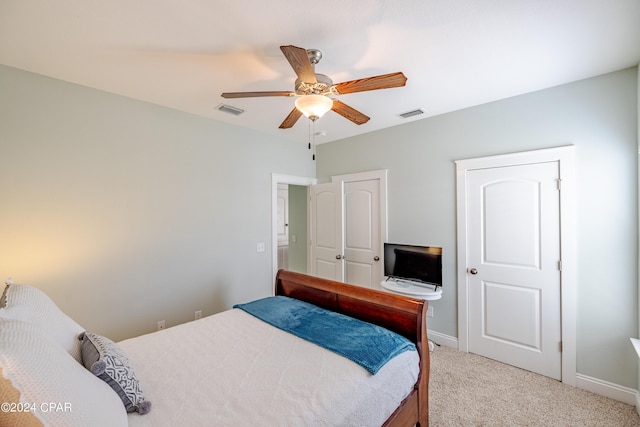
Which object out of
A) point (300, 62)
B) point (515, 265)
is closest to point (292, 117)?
point (300, 62)

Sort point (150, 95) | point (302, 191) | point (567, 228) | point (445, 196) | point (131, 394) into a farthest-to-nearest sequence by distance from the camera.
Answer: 1. point (302, 191)
2. point (445, 196)
3. point (150, 95)
4. point (567, 228)
5. point (131, 394)

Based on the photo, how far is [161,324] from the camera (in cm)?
280

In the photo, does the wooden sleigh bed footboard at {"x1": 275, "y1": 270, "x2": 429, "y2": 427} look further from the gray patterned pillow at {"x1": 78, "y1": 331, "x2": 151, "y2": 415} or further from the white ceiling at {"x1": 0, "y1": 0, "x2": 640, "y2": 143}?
the white ceiling at {"x1": 0, "y1": 0, "x2": 640, "y2": 143}

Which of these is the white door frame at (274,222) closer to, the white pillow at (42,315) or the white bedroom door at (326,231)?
the white bedroom door at (326,231)

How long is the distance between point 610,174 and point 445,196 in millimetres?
1302

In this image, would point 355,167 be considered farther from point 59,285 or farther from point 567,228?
point 59,285

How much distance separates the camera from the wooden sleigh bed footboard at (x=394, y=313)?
1.74m

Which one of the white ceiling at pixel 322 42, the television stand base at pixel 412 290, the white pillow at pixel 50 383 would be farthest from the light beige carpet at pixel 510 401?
the white ceiling at pixel 322 42

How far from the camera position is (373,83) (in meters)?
1.70

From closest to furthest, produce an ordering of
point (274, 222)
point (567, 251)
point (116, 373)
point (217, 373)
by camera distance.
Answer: point (116, 373) < point (217, 373) < point (567, 251) < point (274, 222)

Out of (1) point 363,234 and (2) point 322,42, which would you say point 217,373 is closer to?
(2) point 322,42

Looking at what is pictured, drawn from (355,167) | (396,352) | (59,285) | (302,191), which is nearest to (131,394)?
(396,352)

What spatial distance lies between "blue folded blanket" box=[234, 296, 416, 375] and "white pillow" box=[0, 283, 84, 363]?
1137 millimetres

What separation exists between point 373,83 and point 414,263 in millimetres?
2111
